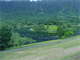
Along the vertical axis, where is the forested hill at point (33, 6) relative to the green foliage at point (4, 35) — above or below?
above

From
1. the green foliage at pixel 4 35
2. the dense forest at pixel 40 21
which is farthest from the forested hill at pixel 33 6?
the green foliage at pixel 4 35

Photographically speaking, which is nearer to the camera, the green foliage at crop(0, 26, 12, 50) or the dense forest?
the green foliage at crop(0, 26, 12, 50)

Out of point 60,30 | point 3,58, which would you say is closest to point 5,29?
point 3,58

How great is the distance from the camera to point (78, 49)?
246 centimetres

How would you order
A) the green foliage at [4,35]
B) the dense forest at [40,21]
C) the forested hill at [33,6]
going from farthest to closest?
the dense forest at [40,21] → the green foliage at [4,35] → the forested hill at [33,6]

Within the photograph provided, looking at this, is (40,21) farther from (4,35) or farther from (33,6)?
(4,35)

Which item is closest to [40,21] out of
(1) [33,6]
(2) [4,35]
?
(1) [33,6]

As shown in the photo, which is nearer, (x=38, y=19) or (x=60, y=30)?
(x=60, y=30)

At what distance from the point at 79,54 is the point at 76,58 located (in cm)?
23

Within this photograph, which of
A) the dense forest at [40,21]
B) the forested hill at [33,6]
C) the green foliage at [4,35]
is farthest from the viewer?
the dense forest at [40,21]

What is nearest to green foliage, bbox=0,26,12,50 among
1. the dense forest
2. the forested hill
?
the dense forest

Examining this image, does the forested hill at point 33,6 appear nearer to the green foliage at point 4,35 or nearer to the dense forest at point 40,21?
the dense forest at point 40,21

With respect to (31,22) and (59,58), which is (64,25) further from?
(59,58)

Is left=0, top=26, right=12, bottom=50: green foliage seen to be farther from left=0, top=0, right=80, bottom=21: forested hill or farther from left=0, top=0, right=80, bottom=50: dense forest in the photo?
left=0, top=0, right=80, bottom=21: forested hill
